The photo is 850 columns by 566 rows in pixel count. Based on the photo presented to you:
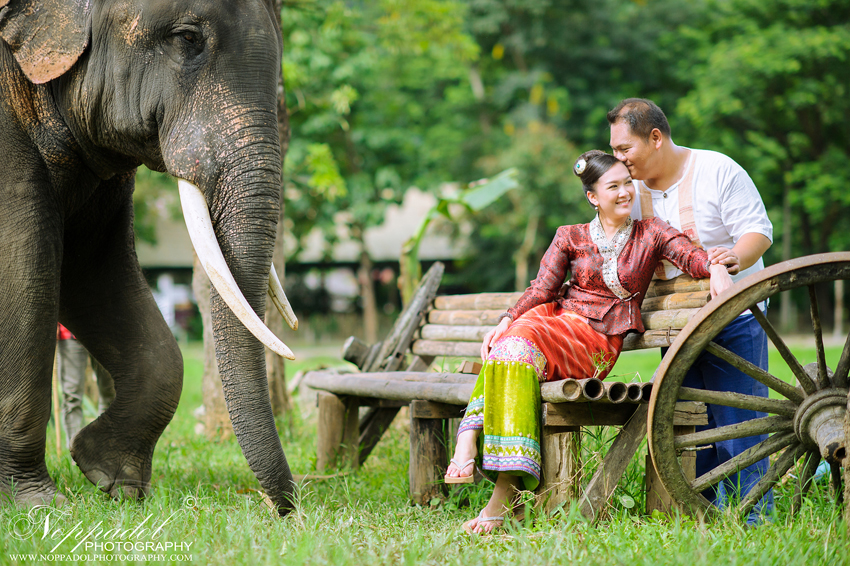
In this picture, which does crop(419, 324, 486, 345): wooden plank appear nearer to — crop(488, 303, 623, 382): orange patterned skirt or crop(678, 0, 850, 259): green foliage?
crop(488, 303, 623, 382): orange patterned skirt

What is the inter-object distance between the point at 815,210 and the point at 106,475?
22.2 m

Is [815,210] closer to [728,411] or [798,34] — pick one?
[798,34]

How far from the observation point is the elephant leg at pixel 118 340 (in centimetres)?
Result: 443

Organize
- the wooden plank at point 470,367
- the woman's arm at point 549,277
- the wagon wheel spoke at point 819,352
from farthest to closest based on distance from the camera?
the wooden plank at point 470,367 → the woman's arm at point 549,277 → the wagon wheel spoke at point 819,352

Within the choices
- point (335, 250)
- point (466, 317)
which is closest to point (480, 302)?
point (466, 317)

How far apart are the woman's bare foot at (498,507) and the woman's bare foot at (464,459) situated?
14 centimetres

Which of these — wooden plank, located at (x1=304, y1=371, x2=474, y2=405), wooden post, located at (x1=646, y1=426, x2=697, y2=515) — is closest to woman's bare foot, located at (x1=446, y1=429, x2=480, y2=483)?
wooden plank, located at (x1=304, y1=371, x2=474, y2=405)

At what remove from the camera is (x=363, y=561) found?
2.90m

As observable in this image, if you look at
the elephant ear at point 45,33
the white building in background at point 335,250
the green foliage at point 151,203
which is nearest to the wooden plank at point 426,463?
the elephant ear at point 45,33

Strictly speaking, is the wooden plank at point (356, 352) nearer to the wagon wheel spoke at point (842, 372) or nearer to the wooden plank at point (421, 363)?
the wooden plank at point (421, 363)

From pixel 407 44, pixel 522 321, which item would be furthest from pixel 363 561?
pixel 407 44

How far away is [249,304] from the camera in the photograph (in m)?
3.55

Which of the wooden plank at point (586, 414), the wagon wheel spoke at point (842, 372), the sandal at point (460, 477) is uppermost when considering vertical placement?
the wagon wheel spoke at point (842, 372)

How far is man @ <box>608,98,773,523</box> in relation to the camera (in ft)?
12.3
